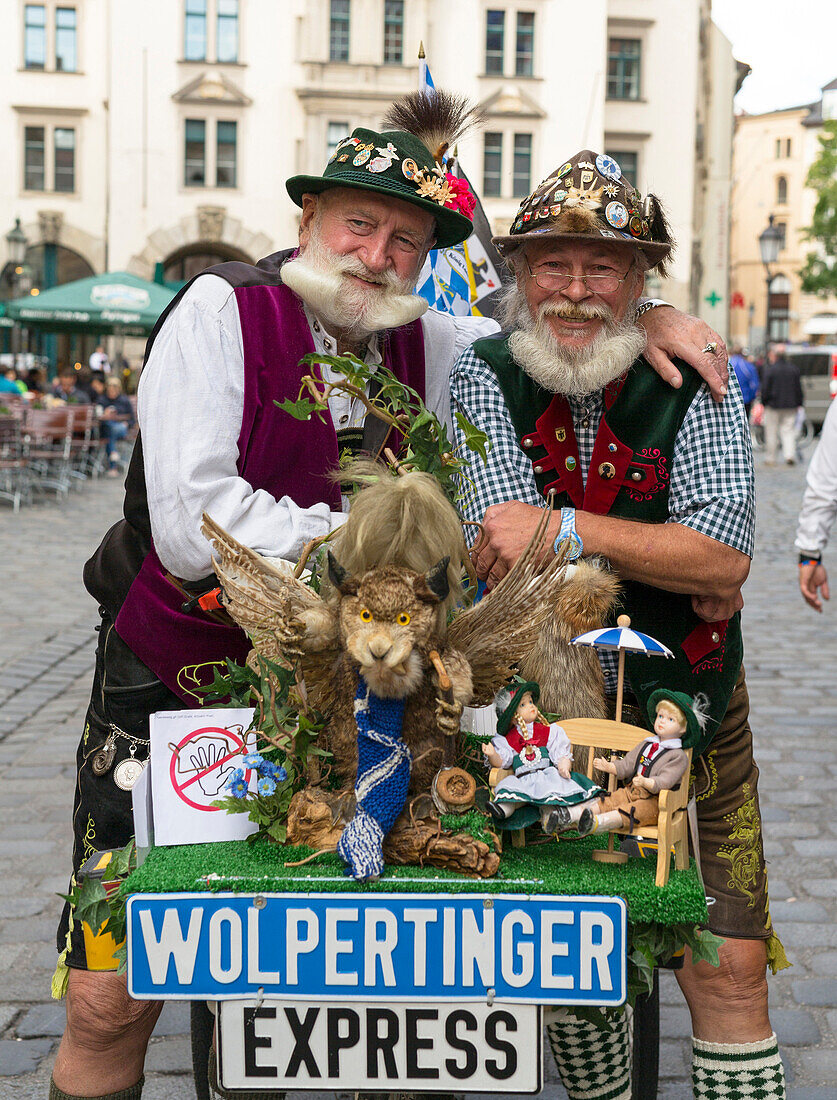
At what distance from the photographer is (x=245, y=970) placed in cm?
184

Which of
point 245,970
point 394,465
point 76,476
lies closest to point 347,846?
point 245,970

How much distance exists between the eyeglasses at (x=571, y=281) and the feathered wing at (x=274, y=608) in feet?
2.78

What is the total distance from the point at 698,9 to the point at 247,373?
124 ft

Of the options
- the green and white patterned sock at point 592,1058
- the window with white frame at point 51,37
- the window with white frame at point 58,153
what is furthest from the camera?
A: the window with white frame at point 58,153

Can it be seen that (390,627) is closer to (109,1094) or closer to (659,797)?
(659,797)

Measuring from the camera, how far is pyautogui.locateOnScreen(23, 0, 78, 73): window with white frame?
115 ft

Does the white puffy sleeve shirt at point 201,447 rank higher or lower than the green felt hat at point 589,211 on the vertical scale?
lower

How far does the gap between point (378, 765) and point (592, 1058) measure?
1.30m

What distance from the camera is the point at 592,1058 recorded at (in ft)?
9.25

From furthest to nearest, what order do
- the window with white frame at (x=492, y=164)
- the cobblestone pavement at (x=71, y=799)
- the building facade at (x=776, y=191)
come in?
1. the building facade at (x=776, y=191)
2. the window with white frame at (x=492, y=164)
3. the cobblestone pavement at (x=71, y=799)

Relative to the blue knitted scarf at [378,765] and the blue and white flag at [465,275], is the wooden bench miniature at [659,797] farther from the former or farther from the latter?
the blue and white flag at [465,275]

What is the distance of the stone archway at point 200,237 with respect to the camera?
33469mm

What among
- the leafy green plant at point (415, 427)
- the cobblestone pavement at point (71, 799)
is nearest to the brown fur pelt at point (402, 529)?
the leafy green plant at point (415, 427)

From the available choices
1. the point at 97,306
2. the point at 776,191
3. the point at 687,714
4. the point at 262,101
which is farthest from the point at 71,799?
the point at 776,191
